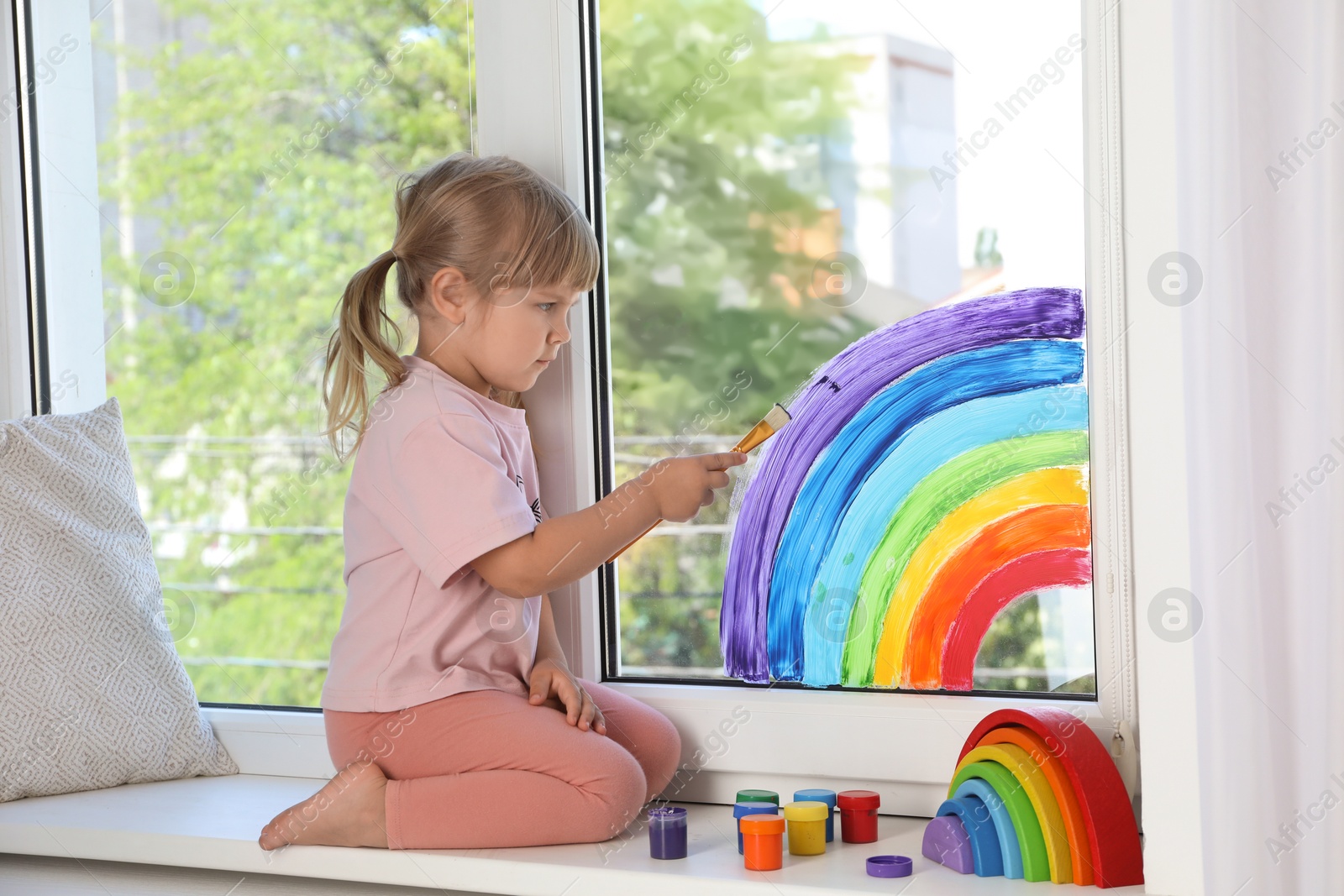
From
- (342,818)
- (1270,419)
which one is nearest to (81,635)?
(342,818)

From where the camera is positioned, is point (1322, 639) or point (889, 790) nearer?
point (1322, 639)

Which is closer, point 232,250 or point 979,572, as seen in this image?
point 979,572

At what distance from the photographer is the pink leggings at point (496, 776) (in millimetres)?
956

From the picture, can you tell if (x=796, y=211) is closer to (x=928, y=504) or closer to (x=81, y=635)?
(x=928, y=504)

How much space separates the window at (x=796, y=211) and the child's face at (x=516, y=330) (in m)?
0.11

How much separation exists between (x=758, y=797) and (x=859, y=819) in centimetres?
9

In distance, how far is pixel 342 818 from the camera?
3.18ft

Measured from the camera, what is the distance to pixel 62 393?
1400mm

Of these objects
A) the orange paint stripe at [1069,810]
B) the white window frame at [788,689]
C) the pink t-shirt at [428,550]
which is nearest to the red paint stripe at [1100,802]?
the orange paint stripe at [1069,810]

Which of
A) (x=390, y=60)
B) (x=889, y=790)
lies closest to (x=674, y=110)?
(x=390, y=60)

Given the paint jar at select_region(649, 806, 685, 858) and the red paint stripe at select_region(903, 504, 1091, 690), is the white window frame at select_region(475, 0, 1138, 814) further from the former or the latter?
the paint jar at select_region(649, 806, 685, 858)

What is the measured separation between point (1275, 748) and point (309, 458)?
1.03 meters

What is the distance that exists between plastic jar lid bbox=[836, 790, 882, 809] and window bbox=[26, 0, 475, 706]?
63 cm

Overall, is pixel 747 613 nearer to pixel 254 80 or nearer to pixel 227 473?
pixel 227 473
